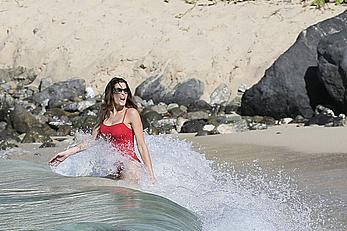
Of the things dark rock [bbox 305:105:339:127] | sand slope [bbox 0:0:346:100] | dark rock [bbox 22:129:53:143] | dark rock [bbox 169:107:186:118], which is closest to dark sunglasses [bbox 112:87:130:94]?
dark rock [bbox 22:129:53:143]

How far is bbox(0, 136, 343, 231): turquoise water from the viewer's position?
5555 millimetres

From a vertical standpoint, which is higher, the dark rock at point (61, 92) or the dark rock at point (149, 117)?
the dark rock at point (149, 117)

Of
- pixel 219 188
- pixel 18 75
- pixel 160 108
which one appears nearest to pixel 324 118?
pixel 160 108

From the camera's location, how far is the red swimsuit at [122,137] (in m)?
7.29

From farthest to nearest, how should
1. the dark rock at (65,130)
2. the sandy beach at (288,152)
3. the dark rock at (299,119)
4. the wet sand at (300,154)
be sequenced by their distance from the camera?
1. the dark rock at (65,130)
2. the dark rock at (299,119)
3. the sandy beach at (288,152)
4. the wet sand at (300,154)

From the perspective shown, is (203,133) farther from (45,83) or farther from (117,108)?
(45,83)

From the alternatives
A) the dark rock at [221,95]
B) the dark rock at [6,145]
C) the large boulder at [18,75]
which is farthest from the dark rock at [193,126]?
the large boulder at [18,75]

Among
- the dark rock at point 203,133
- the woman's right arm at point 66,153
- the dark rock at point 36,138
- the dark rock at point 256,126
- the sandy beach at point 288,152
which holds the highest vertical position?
the woman's right arm at point 66,153

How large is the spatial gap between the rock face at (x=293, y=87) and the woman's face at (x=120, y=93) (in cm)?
722

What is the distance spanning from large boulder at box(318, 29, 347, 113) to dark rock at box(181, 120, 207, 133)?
2.33m

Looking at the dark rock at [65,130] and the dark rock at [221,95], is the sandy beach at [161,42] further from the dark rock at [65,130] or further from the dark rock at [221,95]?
the dark rock at [65,130]

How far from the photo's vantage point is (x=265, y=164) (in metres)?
9.86

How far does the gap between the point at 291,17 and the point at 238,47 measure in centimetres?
155

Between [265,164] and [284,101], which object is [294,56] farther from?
[265,164]
